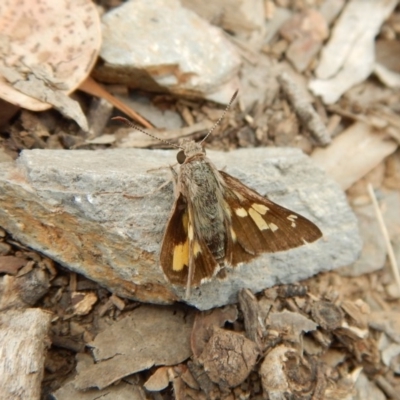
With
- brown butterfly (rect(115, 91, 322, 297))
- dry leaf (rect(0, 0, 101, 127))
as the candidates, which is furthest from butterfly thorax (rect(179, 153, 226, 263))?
dry leaf (rect(0, 0, 101, 127))

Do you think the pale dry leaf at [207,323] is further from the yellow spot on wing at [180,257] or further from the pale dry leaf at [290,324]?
the yellow spot on wing at [180,257]

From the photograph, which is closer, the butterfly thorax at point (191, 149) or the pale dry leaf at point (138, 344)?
the pale dry leaf at point (138, 344)

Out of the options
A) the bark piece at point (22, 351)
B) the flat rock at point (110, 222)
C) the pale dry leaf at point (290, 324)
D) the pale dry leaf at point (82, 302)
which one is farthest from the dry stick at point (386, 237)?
the bark piece at point (22, 351)

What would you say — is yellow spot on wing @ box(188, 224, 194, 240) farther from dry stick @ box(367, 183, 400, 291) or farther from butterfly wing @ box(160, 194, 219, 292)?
dry stick @ box(367, 183, 400, 291)

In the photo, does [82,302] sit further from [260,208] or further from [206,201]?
[260,208]

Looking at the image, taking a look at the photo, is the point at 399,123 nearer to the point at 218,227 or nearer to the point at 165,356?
the point at 218,227

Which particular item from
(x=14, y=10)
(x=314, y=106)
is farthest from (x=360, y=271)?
(x=14, y=10)
